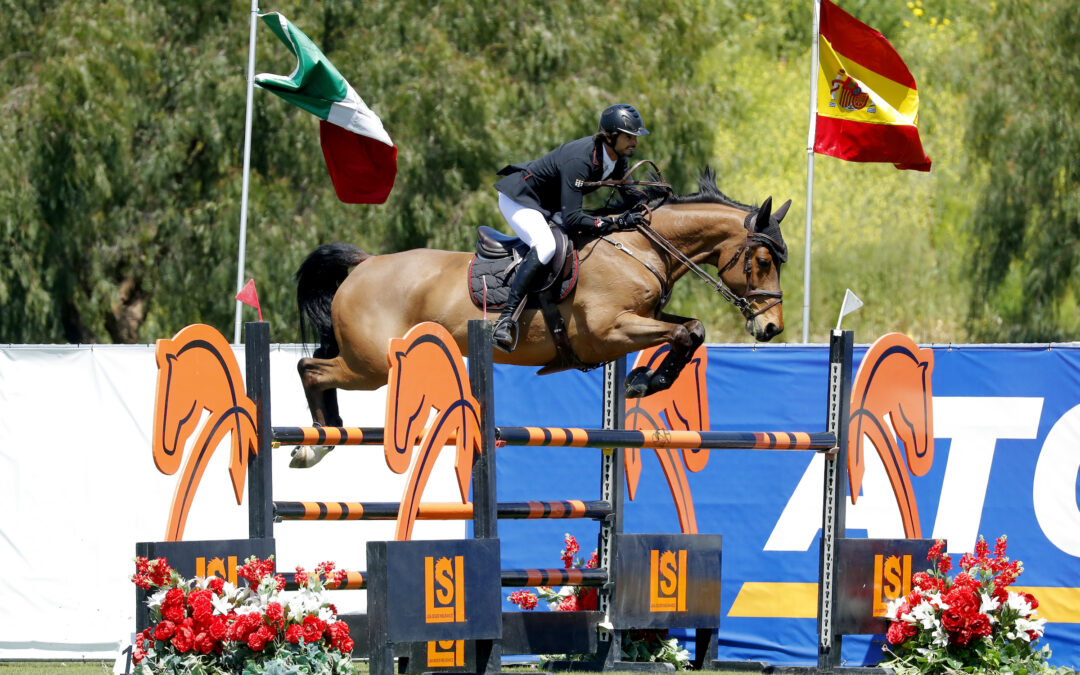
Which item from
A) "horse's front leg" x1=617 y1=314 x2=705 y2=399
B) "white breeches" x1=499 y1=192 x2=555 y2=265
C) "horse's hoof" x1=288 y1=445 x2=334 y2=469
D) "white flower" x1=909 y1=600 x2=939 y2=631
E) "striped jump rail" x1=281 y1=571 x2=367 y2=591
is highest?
"white breeches" x1=499 y1=192 x2=555 y2=265

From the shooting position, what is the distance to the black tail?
657cm

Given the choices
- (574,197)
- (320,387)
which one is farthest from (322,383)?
(574,197)

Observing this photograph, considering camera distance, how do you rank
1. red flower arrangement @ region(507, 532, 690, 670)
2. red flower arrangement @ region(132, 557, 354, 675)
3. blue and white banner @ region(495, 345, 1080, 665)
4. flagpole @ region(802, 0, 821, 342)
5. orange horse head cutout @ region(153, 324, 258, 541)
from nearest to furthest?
red flower arrangement @ region(132, 557, 354, 675), orange horse head cutout @ region(153, 324, 258, 541), red flower arrangement @ region(507, 532, 690, 670), blue and white banner @ region(495, 345, 1080, 665), flagpole @ region(802, 0, 821, 342)

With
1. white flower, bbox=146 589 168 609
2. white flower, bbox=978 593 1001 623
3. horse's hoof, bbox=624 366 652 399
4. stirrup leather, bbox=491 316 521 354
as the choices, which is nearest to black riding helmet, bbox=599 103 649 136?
stirrup leather, bbox=491 316 521 354

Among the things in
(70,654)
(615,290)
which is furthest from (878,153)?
(70,654)

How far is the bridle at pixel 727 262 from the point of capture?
5.94m

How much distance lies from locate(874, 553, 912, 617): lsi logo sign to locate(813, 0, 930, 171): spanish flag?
11.7 ft

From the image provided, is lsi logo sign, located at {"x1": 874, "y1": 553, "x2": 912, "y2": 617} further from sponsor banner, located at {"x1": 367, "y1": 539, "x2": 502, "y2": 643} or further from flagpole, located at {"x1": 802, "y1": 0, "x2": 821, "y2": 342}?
flagpole, located at {"x1": 802, "y1": 0, "x2": 821, "y2": 342}

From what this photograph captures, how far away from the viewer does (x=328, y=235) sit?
12.5 metres

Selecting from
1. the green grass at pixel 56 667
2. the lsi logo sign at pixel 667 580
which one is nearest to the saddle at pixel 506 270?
the lsi logo sign at pixel 667 580

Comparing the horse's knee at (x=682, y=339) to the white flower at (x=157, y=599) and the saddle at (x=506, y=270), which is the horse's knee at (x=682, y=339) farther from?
the white flower at (x=157, y=599)

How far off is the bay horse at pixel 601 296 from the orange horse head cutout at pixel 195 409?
140 cm

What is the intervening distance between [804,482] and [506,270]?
2225 mm

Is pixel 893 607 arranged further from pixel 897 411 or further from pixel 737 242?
pixel 737 242
